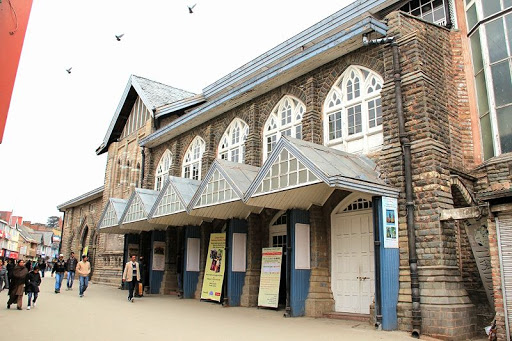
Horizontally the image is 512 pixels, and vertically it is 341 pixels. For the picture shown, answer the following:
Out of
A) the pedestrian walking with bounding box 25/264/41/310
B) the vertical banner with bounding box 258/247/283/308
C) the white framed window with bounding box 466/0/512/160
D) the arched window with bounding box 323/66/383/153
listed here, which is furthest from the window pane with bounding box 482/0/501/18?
the pedestrian walking with bounding box 25/264/41/310

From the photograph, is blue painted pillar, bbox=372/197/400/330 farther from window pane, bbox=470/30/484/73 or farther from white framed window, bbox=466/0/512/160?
window pane, bbox=470/30/484/73

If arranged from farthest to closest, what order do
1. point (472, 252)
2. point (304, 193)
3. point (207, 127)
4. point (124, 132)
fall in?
1. point (124, 132)
2. point (207, 127)
3. point (304, 193)
4. point (472, 252)

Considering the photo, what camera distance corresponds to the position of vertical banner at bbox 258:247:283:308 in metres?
13.2

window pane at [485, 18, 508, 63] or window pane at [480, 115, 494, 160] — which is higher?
window pane at [485, 18, 508, 63]

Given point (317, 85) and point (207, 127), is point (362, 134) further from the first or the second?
point (207, 127)

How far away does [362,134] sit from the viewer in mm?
12328

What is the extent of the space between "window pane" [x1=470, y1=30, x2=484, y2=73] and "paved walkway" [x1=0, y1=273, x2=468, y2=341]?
7032 mm

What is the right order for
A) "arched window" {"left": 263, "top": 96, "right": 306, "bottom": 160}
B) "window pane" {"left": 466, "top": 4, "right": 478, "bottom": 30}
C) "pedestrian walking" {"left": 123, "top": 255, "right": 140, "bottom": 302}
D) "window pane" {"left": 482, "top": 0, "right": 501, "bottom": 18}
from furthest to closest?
"pedestrian walking" {"left": 123, "top": 255, "right": 140, "bottom": 302}
"arched window" {"left": 263, "top": 96, "right": 306, "bottom": 160}
"window pane" {"left": 466, "top": 4, "right": 478, "bottom": 30}
"window pane" {"left": 482, "top": 0, "right": 501, "bottom": 18}

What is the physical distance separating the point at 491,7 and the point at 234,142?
9.82 m

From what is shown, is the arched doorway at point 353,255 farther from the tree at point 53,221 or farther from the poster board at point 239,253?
the tree at point 53,221

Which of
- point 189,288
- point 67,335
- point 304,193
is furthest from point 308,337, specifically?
point 189,288

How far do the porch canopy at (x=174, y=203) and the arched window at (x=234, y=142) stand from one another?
1.76 metres

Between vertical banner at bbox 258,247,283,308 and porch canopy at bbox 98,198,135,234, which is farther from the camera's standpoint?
porch canopy at bbox 98,198,135,234

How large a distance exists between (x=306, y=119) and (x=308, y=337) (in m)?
6.84
